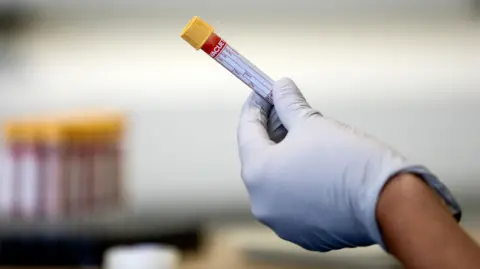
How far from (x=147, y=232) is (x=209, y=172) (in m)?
0.36

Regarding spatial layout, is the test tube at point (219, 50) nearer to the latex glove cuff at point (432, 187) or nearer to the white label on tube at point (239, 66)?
the white label on tube at point (239, 66)

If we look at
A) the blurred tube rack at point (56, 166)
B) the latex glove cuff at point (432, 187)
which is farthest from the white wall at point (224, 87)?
the latex glove cuff at point (432, 187)

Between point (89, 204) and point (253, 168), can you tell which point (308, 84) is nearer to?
point (89, 204)

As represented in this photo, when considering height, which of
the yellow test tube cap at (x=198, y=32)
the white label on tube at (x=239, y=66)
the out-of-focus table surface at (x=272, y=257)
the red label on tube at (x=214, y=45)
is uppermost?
the yellow test tube cap at (x=198, y=32)

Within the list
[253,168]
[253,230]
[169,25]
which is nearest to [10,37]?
[169,25]

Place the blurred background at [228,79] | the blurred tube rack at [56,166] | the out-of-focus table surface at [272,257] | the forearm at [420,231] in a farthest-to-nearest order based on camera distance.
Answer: the blurred background at [228,79], the blurred tube rack at [56,166], the out-of-focus table surface at [272,257], the forearm at [420,231]

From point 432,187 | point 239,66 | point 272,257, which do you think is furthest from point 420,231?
point 272,257

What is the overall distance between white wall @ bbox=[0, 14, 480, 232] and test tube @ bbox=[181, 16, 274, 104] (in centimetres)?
114

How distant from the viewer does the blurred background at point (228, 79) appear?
1803mm

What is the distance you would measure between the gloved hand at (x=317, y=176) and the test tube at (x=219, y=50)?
3 centimetres

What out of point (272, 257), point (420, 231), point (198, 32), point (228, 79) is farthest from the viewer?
point (228, 79)

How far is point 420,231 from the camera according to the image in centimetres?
50

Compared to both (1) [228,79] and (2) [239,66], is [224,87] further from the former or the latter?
(2) [239,66]

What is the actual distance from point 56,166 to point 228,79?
0.55 metres
